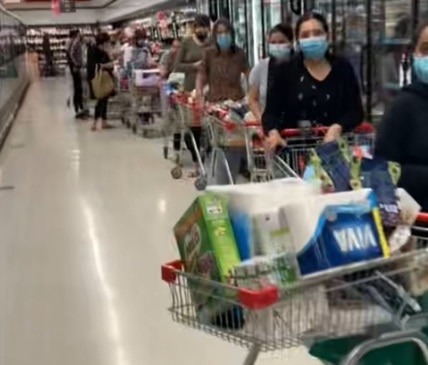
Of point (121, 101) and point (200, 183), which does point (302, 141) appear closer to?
point (200, 183)

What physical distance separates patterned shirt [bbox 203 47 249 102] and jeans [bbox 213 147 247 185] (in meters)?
0.61

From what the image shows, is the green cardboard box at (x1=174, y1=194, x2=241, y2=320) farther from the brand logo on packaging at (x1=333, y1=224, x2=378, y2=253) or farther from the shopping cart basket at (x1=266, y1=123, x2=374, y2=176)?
the shopping cart basket at (x1=266, y1=123, x2=374, y2=176)

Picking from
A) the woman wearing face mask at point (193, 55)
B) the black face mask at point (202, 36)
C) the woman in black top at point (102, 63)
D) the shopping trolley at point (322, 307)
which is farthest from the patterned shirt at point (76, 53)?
the shopping trolley at point (322, 307)

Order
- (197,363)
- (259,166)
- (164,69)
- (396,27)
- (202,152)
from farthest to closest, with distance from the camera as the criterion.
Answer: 1. (164,69)
2. (202,152)
3. (396,27)
4. (259,166)
5. (197,363)

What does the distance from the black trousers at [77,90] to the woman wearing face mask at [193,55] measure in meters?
7.33

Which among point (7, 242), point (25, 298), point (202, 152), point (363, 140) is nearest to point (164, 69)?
point (202, 152)

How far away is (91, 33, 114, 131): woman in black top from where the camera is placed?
1402cm

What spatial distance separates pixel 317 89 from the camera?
4.05 m

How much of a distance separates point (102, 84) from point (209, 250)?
469 inches

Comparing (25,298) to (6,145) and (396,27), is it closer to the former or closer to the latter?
(396,27)

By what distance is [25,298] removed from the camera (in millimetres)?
4953

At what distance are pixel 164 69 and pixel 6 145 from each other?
115 inches

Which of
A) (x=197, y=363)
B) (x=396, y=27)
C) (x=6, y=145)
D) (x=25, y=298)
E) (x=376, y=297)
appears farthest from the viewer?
(x=6, y=145)

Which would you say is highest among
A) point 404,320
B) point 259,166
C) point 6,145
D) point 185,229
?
point 185,229
